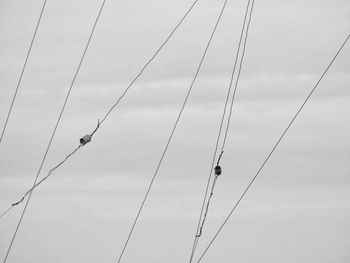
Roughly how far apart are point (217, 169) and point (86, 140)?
5005mm

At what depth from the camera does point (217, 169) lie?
92.3 ft

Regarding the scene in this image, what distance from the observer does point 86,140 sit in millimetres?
27562
